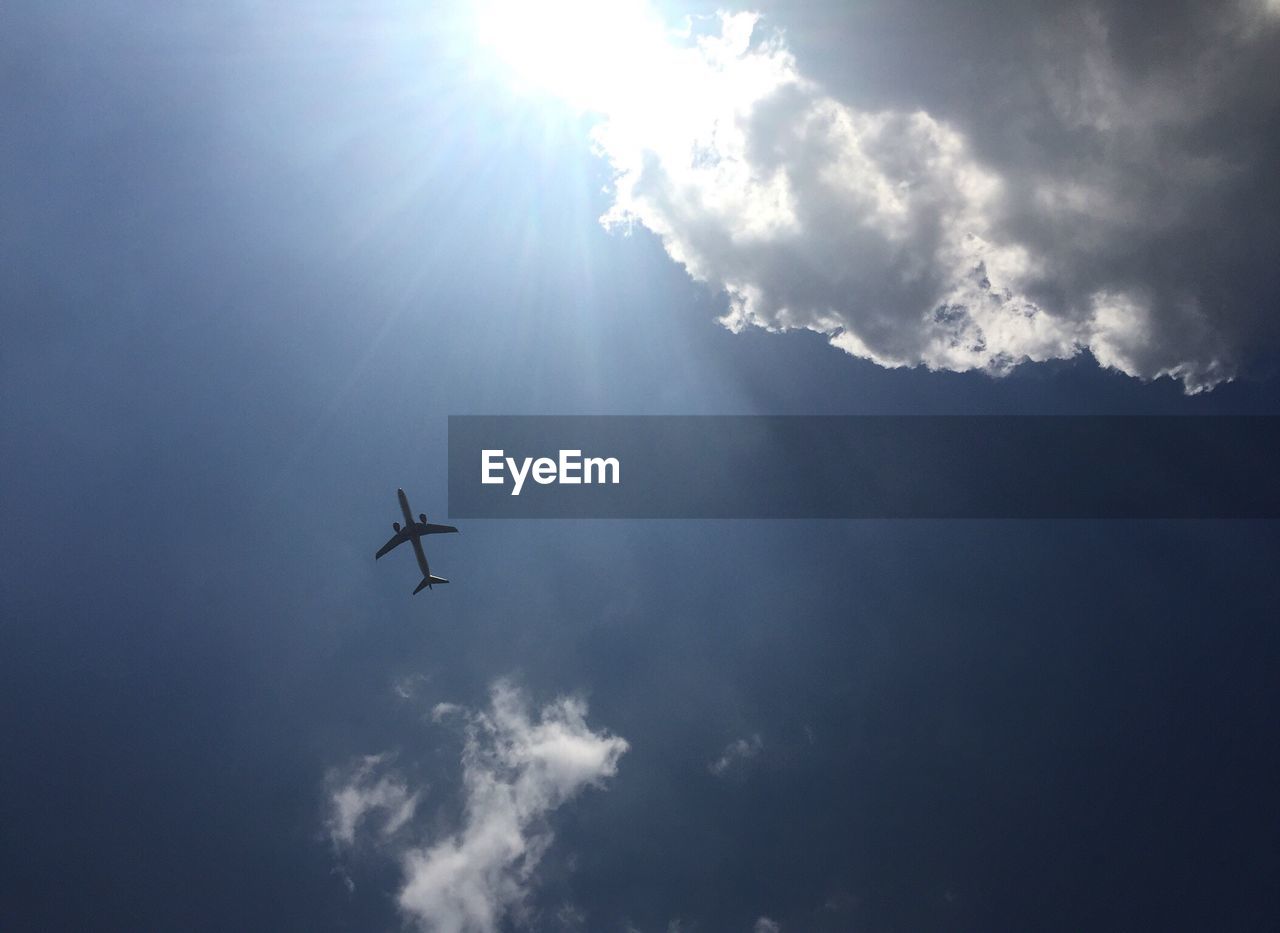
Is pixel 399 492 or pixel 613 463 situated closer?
pixel 613 463

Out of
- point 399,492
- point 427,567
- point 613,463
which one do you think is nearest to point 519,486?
point 613,463

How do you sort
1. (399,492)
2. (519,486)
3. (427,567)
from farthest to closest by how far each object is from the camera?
(427,567)
(399,492)
(519,486)

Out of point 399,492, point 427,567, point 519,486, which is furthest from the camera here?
point 427,567

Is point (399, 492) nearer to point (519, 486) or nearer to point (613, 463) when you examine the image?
point (519, 486)
